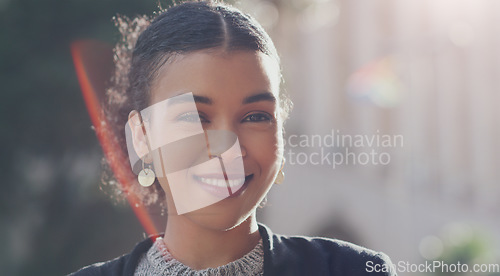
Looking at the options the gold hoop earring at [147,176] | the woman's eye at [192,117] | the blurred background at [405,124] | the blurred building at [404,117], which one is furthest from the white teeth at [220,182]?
the blurred building at [404,117]

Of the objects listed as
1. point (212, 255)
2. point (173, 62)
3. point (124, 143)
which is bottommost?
point (212, 255)

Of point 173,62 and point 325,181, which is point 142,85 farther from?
point 325,181

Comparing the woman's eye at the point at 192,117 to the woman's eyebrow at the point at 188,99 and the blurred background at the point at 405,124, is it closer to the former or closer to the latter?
the woman's eyebrow at the point at 188,99

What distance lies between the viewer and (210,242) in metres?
1.42

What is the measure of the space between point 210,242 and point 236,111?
371 mm

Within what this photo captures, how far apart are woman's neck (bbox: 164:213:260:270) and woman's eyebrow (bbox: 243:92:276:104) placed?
1.07 ft

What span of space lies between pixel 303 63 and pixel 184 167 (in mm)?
7410

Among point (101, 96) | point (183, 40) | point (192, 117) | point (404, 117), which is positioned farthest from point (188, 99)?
point (404, 117)

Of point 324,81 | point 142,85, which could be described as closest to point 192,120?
point 142,85

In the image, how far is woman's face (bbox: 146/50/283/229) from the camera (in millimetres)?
1258

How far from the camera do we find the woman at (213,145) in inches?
49.7

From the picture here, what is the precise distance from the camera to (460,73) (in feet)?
25.7

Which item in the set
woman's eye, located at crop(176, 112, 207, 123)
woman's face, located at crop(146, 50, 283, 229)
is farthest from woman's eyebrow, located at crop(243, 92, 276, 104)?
woman's eye, located at crop(176, 112, 207, 123)

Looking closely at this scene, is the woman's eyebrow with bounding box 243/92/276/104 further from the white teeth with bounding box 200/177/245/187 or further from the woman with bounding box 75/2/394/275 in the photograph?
the white teeth with bounding box 200/177/245/187
